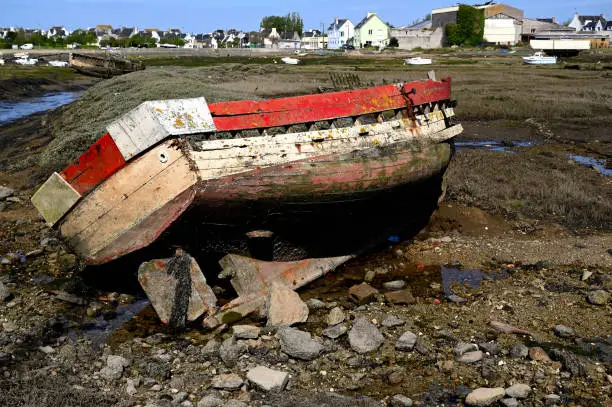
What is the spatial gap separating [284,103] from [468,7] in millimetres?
83482

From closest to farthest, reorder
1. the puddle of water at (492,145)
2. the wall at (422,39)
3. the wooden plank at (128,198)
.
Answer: the wooden plank at (128,198) < the puddle of water at (492,145) < the wall at (422,39)

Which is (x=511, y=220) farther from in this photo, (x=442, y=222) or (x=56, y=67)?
(x=56, y=67)

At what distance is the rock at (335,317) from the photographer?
19.6 feet

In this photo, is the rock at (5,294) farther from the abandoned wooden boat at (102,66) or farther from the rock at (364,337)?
the abandoned wooden boat at (102,66)

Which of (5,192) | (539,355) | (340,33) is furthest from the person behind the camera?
(340,33)

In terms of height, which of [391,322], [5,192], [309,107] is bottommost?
[391,322]

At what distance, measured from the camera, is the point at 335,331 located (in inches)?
226

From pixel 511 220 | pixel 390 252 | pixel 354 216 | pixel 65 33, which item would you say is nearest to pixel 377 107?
pixel 354 216

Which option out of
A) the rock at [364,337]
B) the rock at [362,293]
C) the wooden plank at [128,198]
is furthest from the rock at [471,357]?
the wooden plank at [128,198]

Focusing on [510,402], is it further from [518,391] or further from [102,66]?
[102,66]

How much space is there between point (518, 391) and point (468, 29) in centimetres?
8650

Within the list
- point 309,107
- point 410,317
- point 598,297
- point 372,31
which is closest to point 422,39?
point 372,31

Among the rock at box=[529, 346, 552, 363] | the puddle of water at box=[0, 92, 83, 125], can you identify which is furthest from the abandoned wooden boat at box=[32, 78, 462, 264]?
the puddle of water at box=[0, 92, 83, 125]

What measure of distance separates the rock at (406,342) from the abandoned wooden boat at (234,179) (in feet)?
6.48
